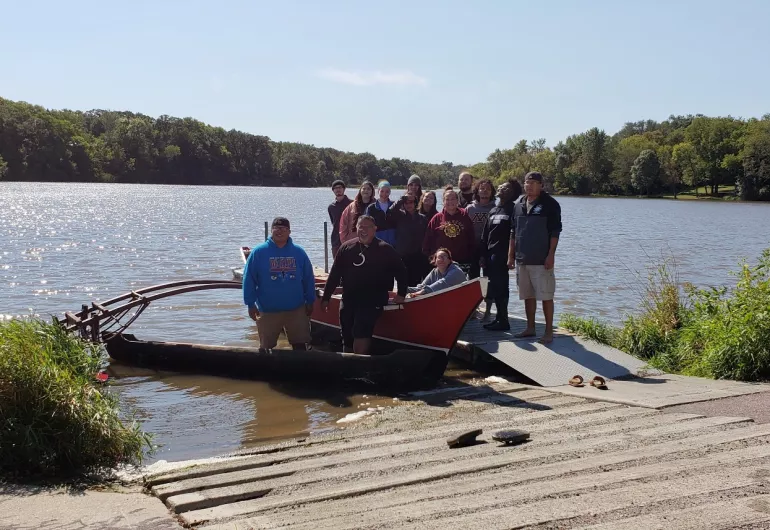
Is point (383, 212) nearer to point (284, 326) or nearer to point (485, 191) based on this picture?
point (485, 191)

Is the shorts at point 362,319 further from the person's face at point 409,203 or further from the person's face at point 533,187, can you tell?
the person's face at point 533,187

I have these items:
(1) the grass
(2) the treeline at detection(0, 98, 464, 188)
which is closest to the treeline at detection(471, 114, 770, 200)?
(2) the treeline at detection(0, 98, 464, 188)

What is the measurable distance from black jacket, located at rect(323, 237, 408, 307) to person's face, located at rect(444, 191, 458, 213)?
1306 mm

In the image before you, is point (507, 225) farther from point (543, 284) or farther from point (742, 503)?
point (742, 503)

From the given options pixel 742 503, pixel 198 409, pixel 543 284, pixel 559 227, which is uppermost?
pixel 559 227

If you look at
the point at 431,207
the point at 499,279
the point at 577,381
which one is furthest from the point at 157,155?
the point at 577,381

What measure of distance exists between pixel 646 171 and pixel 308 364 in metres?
92.2

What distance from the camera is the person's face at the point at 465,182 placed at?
10289 millimetres

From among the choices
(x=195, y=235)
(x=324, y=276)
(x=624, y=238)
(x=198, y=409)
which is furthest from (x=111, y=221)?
(x=198, y=409)

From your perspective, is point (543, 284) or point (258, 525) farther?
point (543, 284)

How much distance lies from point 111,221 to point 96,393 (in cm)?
4073

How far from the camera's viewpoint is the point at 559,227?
8406 mm

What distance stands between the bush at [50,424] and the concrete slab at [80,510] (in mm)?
325

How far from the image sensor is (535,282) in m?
8.51
